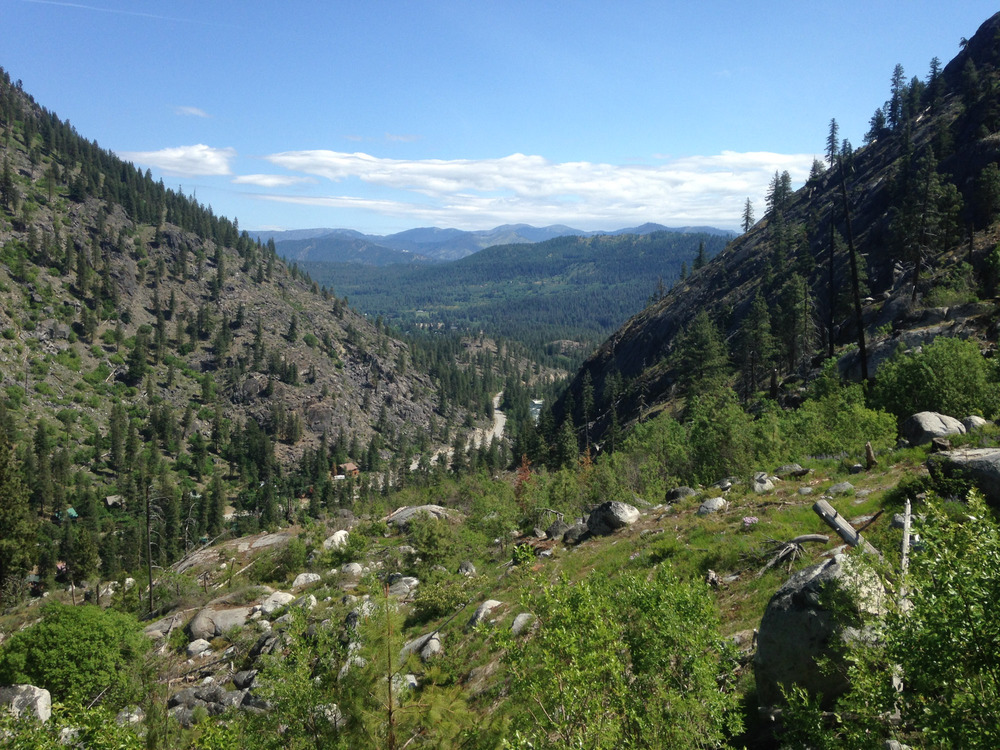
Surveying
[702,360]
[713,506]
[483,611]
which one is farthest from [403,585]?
[702,360]

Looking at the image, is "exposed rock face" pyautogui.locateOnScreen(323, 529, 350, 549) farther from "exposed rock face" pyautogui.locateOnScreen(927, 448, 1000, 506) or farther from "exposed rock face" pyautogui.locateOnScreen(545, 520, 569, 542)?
"exposed rock face" pyautogui.locateOnScreen(927, 448, 1000, 506)

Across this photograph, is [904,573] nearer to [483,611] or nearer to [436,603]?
[483,611]

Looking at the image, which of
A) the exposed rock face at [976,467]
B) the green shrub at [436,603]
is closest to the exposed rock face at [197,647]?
the green shrub at [436,603]

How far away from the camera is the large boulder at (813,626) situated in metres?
8.23

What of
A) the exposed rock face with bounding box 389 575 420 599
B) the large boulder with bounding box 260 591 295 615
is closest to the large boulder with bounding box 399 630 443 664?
the exposed rock face with bounding box 389 575 420 599

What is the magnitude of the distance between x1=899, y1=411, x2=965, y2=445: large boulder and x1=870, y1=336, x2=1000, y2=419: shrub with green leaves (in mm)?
3208

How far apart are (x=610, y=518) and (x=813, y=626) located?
59.5ft

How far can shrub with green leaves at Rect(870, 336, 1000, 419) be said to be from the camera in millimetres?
25203

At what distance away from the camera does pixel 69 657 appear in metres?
22.9

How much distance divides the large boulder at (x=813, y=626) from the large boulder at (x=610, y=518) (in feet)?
55.5

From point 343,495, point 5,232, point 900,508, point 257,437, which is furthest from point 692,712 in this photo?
point 5,232

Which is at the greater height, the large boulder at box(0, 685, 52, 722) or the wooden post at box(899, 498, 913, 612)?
the wooden post at box(899, 498, 913, 612)

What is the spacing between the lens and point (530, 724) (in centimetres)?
838

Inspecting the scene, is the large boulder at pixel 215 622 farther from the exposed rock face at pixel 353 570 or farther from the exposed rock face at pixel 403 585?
the exposed rock face at pixel 403 585
